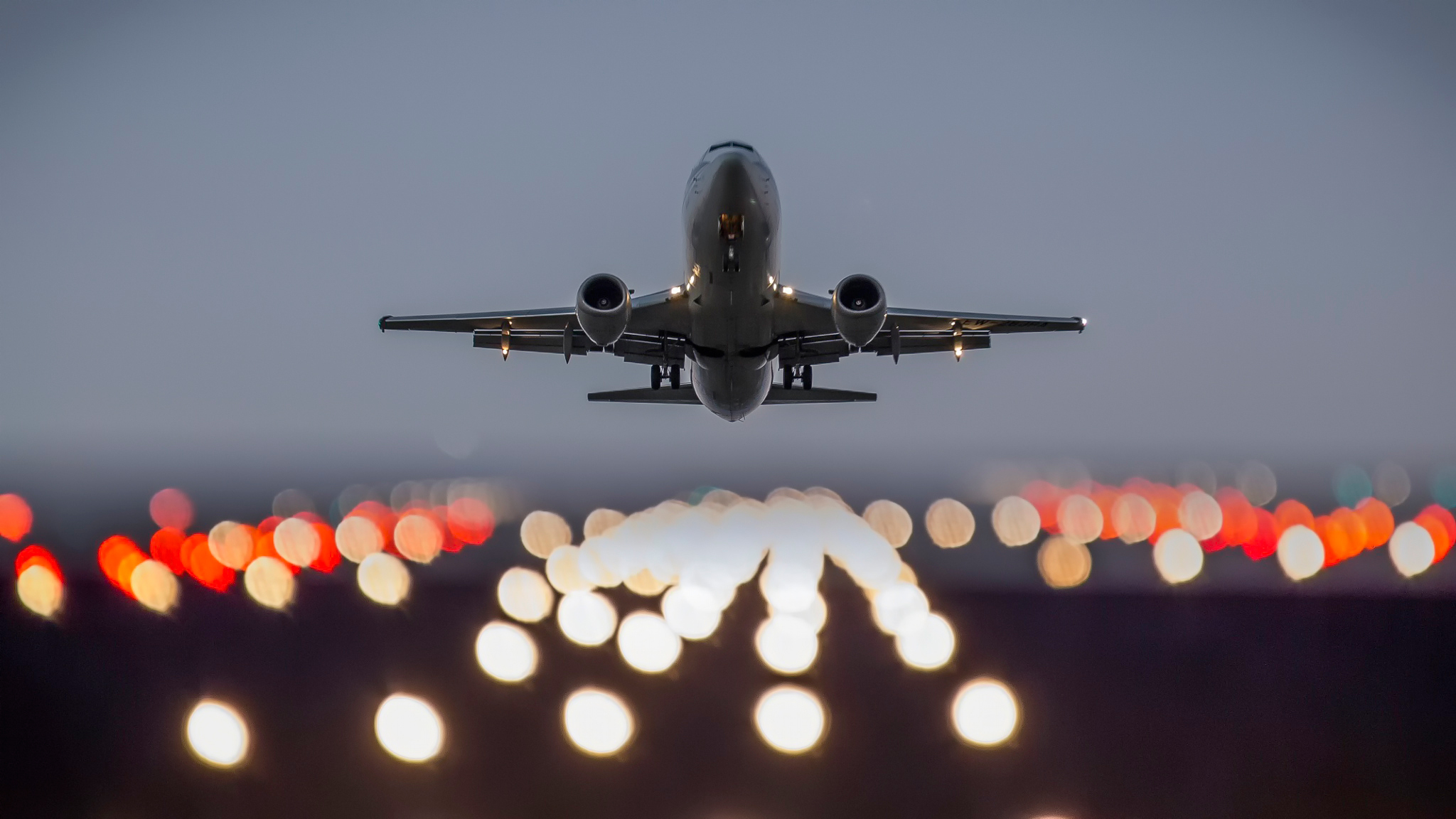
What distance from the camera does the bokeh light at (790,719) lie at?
19.5 m

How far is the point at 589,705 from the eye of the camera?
2142 centimetres

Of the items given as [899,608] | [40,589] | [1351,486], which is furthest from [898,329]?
[1351,486]

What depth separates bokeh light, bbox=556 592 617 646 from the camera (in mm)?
27844

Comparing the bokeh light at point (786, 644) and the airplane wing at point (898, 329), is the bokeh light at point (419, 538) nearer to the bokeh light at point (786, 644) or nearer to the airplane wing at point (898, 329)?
the bokeh light at point (786, 644)

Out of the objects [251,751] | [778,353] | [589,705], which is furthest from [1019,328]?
[251,751]

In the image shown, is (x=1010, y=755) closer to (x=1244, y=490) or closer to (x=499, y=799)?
(x=499, y=799)

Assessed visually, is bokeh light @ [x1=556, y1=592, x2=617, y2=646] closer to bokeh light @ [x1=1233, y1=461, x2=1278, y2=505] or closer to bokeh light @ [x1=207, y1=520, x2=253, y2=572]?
bokeh light @ [x1=207, y1=520, x2=253, y2=572]

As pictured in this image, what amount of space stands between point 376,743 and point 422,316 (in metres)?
10.7

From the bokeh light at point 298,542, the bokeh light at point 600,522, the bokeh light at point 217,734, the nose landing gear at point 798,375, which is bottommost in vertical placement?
the bokeh light at point 217,734

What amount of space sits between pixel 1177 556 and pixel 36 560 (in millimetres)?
51848

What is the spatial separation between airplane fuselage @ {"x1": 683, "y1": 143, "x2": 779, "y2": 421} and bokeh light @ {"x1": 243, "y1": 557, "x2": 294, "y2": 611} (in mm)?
19292

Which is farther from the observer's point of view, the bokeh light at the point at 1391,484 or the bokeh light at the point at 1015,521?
the bokeh light at the point at 1391,484

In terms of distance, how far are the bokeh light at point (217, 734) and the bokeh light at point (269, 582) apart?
11077mm

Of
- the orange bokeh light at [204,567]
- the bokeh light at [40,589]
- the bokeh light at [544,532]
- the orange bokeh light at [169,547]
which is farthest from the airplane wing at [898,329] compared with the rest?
the orange bokeh light at [169,547]
